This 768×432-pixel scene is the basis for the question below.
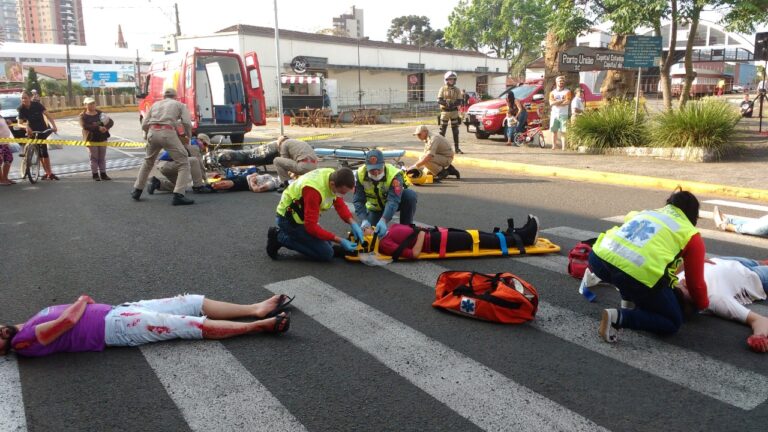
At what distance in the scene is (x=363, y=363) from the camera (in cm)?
382

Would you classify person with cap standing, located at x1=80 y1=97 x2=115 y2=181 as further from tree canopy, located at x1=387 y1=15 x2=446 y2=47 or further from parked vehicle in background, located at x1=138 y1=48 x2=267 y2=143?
tree canopy, located at x1=387 y1=15 x2=446 y2=47

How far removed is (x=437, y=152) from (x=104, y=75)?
→ 7026cm

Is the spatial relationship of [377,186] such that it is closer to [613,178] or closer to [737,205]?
[737,205]

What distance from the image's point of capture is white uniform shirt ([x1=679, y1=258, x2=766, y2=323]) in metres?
Result: 4.42

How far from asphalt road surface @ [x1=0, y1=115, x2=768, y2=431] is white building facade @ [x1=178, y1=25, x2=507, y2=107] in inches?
1052

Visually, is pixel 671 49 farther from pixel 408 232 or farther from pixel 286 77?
pixel 286 77

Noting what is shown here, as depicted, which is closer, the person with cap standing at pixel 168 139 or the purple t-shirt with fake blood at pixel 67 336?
the purple t-shirt with fake blood at pixel 67 336

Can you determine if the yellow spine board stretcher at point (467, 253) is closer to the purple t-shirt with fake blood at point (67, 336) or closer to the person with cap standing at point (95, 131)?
the purple t-shirt with fake blood at point (67, 336)

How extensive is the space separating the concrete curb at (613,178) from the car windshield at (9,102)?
1902 cm

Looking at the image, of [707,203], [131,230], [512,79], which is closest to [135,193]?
[131,230]

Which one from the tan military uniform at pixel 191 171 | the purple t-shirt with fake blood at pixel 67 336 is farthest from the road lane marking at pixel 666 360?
the tan military uniform at pixel 191 171

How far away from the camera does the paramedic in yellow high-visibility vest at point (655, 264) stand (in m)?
3.89

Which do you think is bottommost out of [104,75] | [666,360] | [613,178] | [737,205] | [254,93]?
[666,360]

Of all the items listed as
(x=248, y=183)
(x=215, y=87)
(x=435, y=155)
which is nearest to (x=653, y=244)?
(x=435, y=155)
